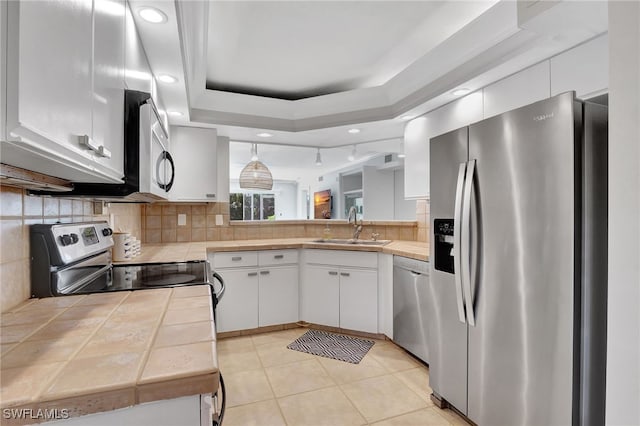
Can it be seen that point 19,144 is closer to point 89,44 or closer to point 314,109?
point 89,44

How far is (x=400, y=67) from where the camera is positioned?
2.68 m

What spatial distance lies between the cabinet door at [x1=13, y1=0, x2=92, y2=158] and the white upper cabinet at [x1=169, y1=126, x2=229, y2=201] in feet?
7.47

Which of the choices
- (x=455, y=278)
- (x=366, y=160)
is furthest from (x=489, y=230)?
(x=366, y=160)

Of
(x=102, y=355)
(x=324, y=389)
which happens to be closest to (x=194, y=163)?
(x=324, y=389)

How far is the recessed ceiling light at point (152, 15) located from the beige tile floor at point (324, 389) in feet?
6.71

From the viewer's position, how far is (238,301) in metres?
2.95

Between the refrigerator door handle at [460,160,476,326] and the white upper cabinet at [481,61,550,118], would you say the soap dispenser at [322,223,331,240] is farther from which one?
the refrigerator door handle at [460,160,476,326]

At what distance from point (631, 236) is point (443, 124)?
1.93 meters

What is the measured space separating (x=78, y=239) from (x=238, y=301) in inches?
68.2

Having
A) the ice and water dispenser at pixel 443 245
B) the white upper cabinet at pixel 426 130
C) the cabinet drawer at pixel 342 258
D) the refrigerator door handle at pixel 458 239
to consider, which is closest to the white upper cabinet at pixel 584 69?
the white upper cabinet at pixel 426 130

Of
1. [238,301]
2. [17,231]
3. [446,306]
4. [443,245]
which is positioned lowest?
[238,301]

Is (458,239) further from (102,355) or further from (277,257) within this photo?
(277,257)

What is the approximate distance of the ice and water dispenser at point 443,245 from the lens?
1835 millimetres

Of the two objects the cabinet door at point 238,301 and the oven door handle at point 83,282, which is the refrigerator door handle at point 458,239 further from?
the cabinet door at point 238,301
